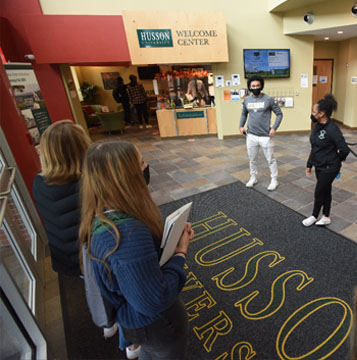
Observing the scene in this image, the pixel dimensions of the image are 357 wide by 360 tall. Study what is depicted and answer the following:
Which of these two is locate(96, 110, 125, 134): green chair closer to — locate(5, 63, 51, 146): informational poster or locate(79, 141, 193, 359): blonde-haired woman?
locate(5, 63, 51, 146): informational poster

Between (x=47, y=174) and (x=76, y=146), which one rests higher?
(x=76, y=146)

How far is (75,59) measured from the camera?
17.1ft

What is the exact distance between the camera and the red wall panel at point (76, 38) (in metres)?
4.93

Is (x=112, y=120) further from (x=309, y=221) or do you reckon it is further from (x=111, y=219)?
(x=111, y=219)

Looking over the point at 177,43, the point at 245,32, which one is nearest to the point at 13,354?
the point at 177,43

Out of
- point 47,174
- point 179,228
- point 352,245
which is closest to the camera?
point 179,228

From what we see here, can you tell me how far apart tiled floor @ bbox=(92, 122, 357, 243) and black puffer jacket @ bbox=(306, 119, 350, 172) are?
80 cm

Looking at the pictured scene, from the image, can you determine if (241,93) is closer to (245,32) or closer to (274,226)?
(245,32)

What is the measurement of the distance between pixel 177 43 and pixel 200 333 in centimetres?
578

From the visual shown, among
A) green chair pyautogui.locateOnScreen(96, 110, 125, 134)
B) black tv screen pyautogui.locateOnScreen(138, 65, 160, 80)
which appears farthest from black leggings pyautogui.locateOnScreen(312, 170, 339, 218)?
black tv screen pyautogui.locateOnScreen(138, 65, 160, 80)

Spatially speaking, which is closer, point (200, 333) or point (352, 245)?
point (200, 333)

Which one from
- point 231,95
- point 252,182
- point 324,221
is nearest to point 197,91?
point 231,95

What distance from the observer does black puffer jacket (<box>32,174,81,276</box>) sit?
4.81ft

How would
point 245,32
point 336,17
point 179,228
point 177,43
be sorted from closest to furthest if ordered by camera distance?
point 179,228
point 336,17
point 177,43
point 245,32
